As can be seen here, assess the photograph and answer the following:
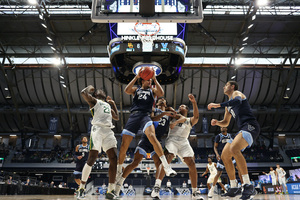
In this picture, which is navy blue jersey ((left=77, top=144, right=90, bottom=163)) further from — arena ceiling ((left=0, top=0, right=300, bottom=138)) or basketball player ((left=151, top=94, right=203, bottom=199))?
arena ceiling ((left=0, top=0, right=300, bottom=138))

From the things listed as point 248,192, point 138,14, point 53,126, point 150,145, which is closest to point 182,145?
point 150,145

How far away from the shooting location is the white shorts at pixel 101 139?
5.21 meters

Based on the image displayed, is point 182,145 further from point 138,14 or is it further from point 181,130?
point 138,14

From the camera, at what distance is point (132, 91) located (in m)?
5.81

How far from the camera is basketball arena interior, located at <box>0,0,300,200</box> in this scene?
21.0 metres

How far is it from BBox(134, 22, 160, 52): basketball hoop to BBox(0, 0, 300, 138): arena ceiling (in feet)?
30.5

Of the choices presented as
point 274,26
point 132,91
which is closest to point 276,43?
point 274,26

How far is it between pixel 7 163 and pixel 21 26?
54.5ft

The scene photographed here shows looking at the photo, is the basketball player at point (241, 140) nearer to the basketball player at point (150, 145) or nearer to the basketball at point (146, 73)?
the basketball player at point (150, 145)

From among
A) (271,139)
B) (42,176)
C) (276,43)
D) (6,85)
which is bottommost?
(42,176)

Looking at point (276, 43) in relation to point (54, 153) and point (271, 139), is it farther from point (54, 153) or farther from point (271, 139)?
point (54, 153)

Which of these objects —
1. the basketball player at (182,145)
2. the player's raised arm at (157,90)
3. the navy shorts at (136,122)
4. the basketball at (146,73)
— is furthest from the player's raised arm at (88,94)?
the basketball player at (182,145)

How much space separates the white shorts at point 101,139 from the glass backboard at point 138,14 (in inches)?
110

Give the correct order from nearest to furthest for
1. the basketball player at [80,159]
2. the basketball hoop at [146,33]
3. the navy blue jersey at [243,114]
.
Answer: the navy blue jersey at [243,114], the basketball player at [80,159], the basketball hoop at [146,33]
